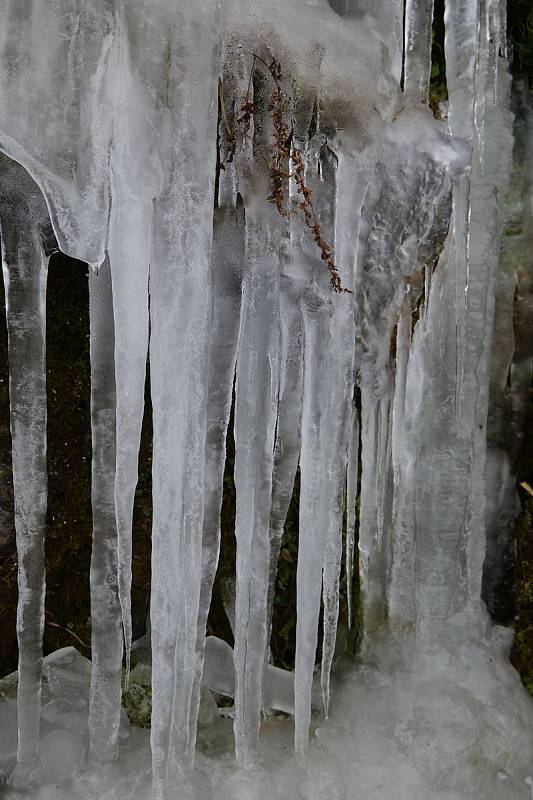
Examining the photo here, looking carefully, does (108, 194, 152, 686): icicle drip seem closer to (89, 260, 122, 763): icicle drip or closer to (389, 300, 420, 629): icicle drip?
(89, 260, 122, 763): icicle drip

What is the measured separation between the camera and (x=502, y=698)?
8.71 ft

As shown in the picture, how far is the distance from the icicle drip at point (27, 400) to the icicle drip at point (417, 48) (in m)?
1.31

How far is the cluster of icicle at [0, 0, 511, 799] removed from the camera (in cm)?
162

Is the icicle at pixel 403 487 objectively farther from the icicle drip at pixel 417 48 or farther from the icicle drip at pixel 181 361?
the icicle drip at pixel 181 361

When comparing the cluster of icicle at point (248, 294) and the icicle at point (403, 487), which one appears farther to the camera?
the icicle at point (403, 487)

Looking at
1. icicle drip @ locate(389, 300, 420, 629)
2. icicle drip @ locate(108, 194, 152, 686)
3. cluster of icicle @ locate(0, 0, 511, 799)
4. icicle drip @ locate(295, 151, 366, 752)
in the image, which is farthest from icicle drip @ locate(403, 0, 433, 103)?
icicle drip @ locate(108, 194, 152, 686)

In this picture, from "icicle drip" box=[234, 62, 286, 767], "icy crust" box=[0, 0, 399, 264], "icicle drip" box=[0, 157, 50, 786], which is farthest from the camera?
"icicle drip" box=[234, 62, 286, 767]

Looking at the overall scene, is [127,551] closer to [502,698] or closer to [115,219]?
[115,219]

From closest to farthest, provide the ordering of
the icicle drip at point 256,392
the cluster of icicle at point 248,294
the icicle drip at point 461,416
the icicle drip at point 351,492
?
1. the cluster of icicle at point 248,294
2. the icicle drip at point 256,392
3. the icicle drip at point 461,416
4. the icicle drip at point 351,492

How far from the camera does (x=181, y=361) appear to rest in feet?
5.74

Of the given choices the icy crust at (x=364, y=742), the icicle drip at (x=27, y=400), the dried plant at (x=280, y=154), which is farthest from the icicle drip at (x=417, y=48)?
the icy crust at (x=364, y=742)

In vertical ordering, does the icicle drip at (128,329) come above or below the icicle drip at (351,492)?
above

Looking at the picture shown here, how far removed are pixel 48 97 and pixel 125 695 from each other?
208cm

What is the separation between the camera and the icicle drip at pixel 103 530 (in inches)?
76.9
